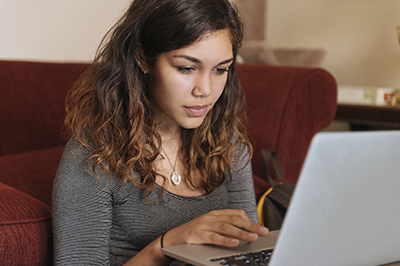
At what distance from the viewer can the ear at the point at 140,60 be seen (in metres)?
1.07

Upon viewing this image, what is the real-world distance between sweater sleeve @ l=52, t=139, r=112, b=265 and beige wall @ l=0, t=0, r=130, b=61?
1.40m

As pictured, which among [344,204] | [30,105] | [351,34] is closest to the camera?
[344,204]

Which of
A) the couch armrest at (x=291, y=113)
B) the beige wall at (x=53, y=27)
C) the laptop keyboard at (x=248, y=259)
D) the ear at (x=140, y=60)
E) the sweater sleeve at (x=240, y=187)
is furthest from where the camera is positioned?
the beige wall at (x=53, y=27)

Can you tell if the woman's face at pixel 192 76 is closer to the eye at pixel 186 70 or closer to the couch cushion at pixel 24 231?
the eye at pixel 186 70

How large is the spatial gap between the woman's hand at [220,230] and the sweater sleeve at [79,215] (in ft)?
0.62

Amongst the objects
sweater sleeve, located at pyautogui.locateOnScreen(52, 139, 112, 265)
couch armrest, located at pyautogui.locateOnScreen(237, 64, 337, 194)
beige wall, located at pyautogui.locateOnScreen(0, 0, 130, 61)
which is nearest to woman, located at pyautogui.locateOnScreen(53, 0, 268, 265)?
sweater sleeve, located at pyautogui.locateOnScreen(52, 139, 112, 265)

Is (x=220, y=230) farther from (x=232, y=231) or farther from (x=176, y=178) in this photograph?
(x=176, y=178)

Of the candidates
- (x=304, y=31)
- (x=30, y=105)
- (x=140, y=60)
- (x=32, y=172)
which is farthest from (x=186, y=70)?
(x=304, y=31)

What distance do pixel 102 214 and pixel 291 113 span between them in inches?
35.6

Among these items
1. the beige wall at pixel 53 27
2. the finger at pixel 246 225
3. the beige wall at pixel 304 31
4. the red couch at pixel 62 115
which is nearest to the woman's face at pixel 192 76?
the finger at pixel 246 225

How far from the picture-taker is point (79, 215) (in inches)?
38.2

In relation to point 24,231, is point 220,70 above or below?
above

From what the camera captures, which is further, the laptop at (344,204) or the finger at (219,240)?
the finger at (219,240)

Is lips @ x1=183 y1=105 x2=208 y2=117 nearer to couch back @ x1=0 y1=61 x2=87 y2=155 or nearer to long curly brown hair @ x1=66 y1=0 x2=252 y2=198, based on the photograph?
long curly brown hair @ x1=66 y1=0 x2=252 y2=198
